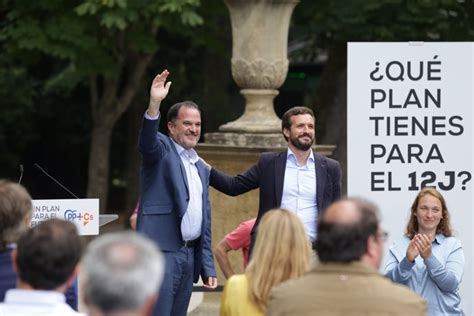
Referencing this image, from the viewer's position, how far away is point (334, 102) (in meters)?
21.3

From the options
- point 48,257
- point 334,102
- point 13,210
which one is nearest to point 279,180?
point 13,210

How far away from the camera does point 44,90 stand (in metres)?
27.8

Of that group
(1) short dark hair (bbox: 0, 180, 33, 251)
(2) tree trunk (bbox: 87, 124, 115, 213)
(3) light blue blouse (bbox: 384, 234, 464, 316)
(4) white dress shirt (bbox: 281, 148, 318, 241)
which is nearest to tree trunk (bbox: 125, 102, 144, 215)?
(2) tree trunk (bbox: 87, 124, 115, 213)

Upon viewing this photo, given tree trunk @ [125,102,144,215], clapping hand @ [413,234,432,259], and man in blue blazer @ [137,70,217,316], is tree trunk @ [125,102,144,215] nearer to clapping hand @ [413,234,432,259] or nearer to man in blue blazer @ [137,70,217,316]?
man in blue blazer @ [137,70,217,316]

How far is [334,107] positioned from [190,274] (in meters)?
12.6

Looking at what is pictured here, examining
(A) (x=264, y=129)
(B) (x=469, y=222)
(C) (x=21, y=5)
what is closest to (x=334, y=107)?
(C) (x=21, y=5)

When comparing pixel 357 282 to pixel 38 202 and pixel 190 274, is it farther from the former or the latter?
pixel 38 202

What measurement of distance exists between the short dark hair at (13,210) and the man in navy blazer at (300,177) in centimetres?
274

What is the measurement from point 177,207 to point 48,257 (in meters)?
3.84

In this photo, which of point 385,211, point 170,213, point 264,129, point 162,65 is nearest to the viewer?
point 170,213

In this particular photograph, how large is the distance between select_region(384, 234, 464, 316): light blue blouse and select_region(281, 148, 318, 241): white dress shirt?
0.54 metres

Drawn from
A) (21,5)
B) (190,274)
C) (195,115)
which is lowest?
(190,274)

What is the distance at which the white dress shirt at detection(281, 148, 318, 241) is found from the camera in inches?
346

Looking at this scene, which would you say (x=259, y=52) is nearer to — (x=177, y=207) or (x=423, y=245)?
(x=177, y=207)
